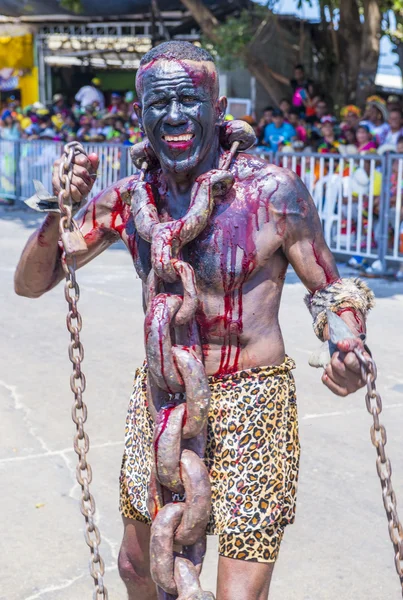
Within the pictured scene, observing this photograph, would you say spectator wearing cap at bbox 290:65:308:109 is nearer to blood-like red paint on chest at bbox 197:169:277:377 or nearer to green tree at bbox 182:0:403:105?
green tree at bbox 182:0:403:105

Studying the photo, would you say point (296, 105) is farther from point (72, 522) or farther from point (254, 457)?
point (254, 457)

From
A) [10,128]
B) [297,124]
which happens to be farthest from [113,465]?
[10,128]

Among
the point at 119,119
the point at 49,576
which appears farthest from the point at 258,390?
the point at 119,119

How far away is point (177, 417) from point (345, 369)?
0.46 m

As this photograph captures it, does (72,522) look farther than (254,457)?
Yes

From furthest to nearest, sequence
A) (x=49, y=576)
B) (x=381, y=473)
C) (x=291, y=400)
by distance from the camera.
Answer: (x=49, y=576) < (x=291, y=400) < (x=381, y=473)

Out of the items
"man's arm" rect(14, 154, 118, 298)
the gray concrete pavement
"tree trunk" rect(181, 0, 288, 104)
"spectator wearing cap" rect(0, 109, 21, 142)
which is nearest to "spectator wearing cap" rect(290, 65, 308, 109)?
"tree trunk" rect(181, 0, 288, 104)

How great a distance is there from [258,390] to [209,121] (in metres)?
0.76

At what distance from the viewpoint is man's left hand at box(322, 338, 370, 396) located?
1951 millimetres

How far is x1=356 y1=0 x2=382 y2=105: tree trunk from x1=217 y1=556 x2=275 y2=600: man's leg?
1080 cm

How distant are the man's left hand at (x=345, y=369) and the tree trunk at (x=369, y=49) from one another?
1080cm

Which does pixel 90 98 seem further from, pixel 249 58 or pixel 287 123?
pixel 287 123

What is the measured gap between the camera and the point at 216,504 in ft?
7.64

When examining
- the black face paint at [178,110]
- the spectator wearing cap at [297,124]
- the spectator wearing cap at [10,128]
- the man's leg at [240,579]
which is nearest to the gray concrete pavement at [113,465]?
the man's leg at [240,579]
